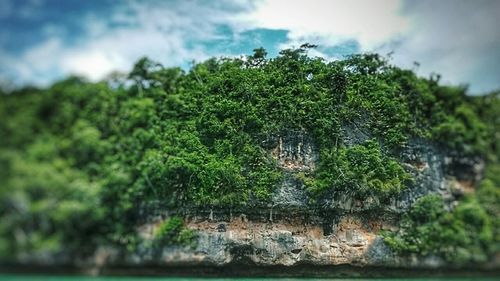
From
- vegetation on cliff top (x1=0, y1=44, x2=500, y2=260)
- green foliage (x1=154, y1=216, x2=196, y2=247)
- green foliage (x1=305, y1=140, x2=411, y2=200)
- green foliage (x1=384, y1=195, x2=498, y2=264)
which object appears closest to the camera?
vegetation on cliff top (x1=0, y1=44, x2=500, y2=260)

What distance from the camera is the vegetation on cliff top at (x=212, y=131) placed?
10734mm

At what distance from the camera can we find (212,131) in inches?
514

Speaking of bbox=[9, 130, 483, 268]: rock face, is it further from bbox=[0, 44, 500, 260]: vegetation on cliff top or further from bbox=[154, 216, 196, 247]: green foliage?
bbox=[0, 44, 500, 260]: vegetation on cliff top

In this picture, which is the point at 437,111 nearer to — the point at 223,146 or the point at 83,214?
the point at 223,146

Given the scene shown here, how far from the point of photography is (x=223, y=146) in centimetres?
1304

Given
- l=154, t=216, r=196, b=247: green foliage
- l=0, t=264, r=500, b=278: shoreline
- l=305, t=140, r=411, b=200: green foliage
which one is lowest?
l=0, t=264, r=500, b=278: shoreline

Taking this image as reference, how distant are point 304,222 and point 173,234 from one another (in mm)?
3577

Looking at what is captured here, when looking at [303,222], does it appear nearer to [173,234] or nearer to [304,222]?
[304,222]

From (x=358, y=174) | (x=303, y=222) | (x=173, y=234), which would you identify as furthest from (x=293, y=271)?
(x=173, y=234)

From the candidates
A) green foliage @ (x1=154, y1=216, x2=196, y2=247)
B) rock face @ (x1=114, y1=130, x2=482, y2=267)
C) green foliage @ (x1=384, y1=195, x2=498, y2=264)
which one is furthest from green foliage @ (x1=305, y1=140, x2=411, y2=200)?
green foliage @ (x1=154, y1=216, x2=196, y2=247)

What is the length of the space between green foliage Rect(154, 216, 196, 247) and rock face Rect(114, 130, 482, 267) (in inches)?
7.2

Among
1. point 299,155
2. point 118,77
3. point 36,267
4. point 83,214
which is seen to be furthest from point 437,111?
point 36,267

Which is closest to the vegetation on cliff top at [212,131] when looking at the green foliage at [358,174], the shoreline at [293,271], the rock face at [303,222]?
the green foliage at [358,174]

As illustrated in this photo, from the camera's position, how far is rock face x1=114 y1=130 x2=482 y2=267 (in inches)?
496
